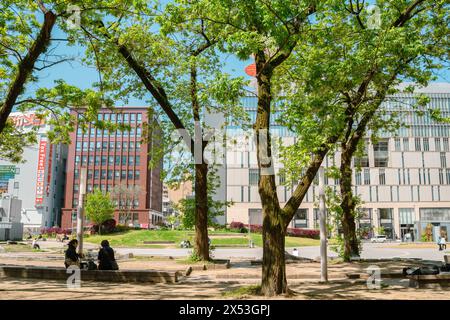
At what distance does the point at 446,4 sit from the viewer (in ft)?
48.9

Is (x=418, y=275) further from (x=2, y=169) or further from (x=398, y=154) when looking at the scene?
(x=2, y=169)

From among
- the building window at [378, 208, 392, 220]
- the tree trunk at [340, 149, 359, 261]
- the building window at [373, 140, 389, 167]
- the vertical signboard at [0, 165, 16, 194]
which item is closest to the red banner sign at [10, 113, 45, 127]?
the vertical signboard at [0, 165, 16, 194]

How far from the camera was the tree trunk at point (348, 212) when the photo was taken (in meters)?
19.0

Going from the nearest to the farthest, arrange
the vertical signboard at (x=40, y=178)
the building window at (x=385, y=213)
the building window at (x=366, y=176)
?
the building window at (x=385, y=213) < the building window at (x=366, y=176) < the vertical signboard at (x=40, y=178)

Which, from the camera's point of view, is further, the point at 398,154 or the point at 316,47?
the point at 398,154

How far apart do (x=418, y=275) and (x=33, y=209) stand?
9684 cm

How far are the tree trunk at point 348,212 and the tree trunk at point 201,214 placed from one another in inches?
234

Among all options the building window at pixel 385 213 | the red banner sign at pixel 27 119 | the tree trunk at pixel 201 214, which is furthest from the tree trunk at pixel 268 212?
the building window at pixel 385 213

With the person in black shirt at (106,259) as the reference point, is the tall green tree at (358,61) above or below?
above

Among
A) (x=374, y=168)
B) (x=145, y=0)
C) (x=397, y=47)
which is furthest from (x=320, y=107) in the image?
(x=374, y=168)

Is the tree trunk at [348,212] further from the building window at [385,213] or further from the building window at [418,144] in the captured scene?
the building window at [418,144]

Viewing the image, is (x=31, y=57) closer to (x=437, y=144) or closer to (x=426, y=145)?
(x=426, y=145)

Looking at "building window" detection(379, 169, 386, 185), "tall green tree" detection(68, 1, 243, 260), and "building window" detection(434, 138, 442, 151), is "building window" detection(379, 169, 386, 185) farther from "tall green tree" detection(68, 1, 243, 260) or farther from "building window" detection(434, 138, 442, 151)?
"tall green tree" detection(68, 1, 243, 260)

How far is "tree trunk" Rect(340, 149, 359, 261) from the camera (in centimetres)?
1898
